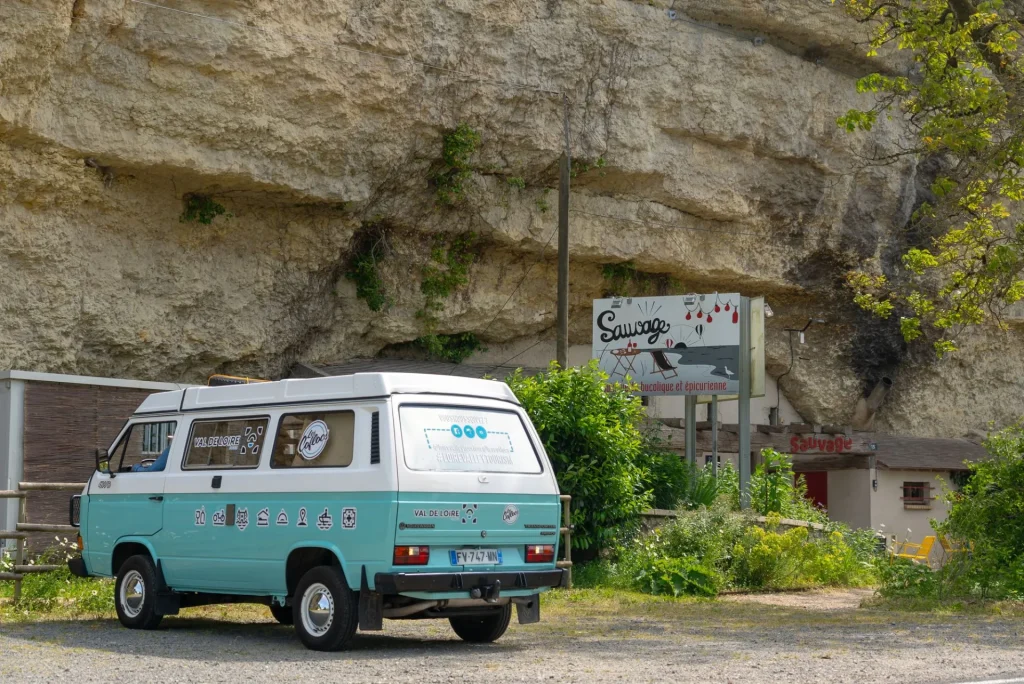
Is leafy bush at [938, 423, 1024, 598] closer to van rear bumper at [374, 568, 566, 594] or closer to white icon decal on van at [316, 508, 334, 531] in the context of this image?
van rear bumper at [374, 568, 566, 594]

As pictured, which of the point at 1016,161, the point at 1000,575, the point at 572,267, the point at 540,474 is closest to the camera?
the point at 540,474

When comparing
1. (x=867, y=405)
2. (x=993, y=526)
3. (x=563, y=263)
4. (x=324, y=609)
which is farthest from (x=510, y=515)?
(x=867, y=405)

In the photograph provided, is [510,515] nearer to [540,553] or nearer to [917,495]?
[540,553]

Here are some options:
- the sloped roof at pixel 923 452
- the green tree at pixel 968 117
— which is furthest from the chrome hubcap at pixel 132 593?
the sloped roof at pixel 923 452

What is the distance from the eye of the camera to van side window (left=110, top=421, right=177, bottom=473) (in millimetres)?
10688

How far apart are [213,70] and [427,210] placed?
5.50m

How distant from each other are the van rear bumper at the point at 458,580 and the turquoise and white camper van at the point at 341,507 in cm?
1

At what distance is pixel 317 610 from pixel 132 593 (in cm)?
241

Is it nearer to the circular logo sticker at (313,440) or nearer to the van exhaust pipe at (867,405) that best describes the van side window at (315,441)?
the circular logo sticker at (313,440)

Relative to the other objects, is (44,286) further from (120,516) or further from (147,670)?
(147,670)

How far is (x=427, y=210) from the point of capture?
23.5 meters

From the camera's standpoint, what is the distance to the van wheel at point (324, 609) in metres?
8.98

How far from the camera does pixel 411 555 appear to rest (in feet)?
29.1

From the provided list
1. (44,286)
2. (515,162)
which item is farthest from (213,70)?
(515,162)
